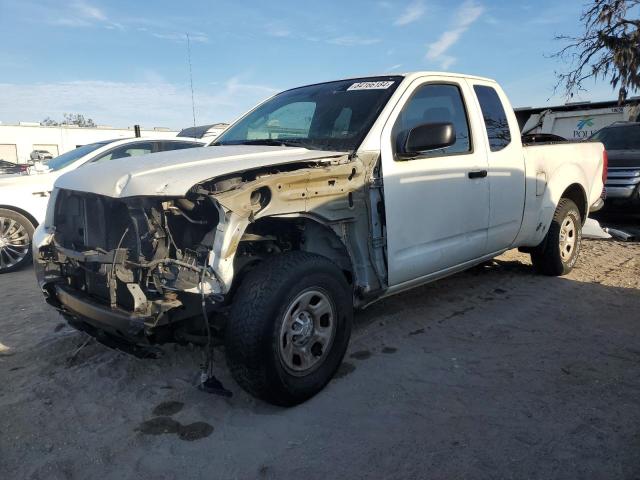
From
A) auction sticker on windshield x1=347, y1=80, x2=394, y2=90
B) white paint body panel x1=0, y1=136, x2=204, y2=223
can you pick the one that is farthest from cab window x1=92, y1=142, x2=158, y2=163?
auction sticker on windshield x1=347, y1=80, x2=394, y2=90

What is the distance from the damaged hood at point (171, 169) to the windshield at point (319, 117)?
29cm

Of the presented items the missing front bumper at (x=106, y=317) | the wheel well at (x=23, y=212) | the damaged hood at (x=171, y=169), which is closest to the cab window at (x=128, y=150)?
the wheel well at (x=23, y=212)

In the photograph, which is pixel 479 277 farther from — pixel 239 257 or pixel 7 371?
pixel 7 371

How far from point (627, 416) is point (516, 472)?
2.95 feet

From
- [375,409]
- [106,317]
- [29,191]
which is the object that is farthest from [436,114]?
[29,191]

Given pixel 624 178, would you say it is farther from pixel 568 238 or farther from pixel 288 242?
pixel 288 242

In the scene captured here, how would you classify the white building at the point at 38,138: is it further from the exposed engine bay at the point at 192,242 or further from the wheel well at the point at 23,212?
the exposed engine bay at the point at 192,242

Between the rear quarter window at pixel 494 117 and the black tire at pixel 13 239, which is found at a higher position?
the rear quarter window at pixel 494 117

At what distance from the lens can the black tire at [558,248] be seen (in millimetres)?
5262

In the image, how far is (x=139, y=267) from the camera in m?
2.65

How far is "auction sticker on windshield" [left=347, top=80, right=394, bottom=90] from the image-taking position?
12.1ft

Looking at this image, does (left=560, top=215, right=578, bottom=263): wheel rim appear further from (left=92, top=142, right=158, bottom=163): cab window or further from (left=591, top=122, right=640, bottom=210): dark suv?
(left=92, top=142, right=158, bottom=163): cab window

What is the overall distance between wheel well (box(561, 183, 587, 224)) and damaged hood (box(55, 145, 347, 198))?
11.5 ft

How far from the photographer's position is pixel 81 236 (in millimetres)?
3158
